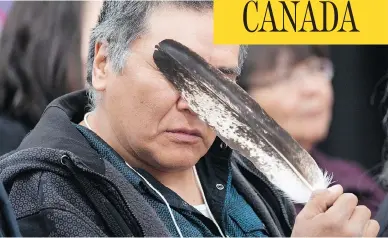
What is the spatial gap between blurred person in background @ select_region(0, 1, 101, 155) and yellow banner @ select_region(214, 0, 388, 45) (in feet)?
1.54

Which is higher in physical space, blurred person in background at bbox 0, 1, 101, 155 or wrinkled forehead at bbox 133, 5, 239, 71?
wrinkled forehead at bbox 133, 5, 239, 71

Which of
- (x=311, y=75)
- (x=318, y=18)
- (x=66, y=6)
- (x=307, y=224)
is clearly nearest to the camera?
(x=307, y=224)

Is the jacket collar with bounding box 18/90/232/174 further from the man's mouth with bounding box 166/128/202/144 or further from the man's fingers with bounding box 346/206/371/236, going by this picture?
the man's fingers with bounding box 346/206/371/236

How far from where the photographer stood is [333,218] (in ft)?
4.54

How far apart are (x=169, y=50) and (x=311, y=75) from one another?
42.1 inches

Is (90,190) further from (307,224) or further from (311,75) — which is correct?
(311,75)

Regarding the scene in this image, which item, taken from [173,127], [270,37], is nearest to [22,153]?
[173,127]

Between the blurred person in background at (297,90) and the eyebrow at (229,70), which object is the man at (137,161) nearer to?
the eyebrow at (229,70)

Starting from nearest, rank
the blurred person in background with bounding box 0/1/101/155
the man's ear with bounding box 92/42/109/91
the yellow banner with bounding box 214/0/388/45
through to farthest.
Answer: the man's ear with bounding box 92/42/109/91
the yellow banner with bounding box 214/0/388/45
the blurred person in background with bounding box 0/1/101/155

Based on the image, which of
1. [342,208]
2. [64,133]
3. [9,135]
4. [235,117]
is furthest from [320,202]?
[9,135]

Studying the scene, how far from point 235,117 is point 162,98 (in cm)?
13

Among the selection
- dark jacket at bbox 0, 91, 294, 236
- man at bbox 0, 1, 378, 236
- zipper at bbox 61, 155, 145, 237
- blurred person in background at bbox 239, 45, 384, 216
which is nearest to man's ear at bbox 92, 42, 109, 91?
man at bbox 0, 1, 378, 236

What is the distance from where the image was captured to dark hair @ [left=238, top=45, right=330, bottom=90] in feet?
7.71

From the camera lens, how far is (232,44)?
5.25 feet
